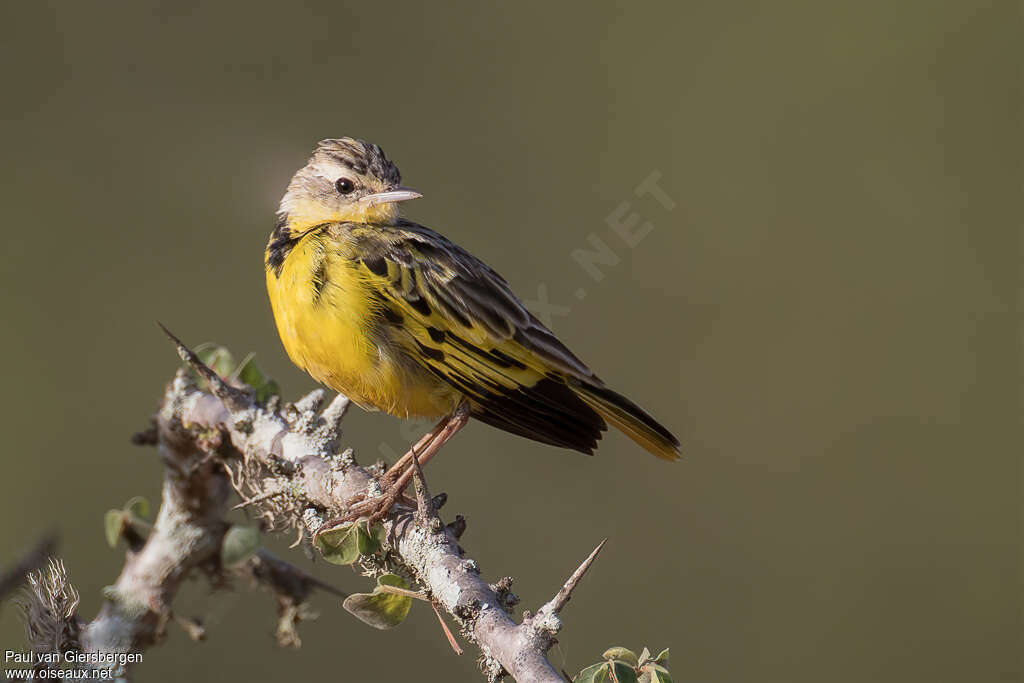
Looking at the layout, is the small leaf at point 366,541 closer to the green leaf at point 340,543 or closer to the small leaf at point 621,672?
the green leaf at point 340,543

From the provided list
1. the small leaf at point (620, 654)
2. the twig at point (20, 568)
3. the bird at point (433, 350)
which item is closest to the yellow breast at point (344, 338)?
the bird at point (433, 350)

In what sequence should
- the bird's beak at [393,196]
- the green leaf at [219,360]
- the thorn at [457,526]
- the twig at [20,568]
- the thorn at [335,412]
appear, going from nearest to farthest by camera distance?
the twig at [20,568], the thorn at [457,526], the thorn at [335,412], the green leaf at [219,360], the bird's beak at [393,196]

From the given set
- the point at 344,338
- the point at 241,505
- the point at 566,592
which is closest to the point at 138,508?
the point at 241,505

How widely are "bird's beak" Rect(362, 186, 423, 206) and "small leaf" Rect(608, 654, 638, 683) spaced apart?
2542mm

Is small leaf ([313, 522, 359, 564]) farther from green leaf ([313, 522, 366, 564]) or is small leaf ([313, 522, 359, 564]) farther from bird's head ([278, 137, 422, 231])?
bird's head ([278, 137, 422, 231])

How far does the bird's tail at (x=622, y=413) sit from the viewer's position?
3.87 metres

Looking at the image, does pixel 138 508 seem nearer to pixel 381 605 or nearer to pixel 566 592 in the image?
pixel 381 605

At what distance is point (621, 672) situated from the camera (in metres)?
2.47

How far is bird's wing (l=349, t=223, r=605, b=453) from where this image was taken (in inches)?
151

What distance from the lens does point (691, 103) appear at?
9258 mm

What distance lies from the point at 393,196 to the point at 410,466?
142cm

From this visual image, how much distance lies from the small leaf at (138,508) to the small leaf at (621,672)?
220 cm

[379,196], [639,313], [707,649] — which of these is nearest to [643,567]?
[707,649]

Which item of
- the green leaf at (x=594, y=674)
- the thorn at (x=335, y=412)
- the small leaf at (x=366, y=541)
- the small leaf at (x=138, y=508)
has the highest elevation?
the green leaf at (x=594, y=674)
